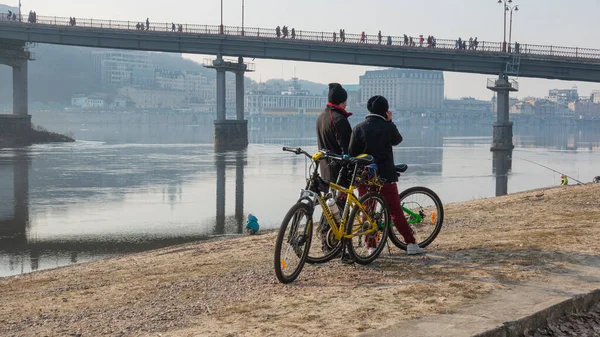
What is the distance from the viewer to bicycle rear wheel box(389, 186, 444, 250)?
9.64 m

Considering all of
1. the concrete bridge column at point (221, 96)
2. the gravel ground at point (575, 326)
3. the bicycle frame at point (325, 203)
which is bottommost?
the gravel ground at point (575, 326)

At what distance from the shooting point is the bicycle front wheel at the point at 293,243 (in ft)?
24.9

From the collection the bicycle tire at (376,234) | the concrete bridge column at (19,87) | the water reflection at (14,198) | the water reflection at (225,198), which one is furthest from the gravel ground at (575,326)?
the concrete bridge column at (19,87)

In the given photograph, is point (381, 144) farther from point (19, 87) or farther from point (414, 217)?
point (19, 87)

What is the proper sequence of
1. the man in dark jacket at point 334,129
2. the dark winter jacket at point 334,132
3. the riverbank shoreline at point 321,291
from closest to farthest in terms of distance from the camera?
the riverbank shoreline at point 321,291 → the man in dark jacket at point 334,129 → the dark winter jacket at point 334,132

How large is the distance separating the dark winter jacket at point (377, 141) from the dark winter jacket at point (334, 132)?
4.5 inches

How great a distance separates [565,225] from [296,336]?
282 inches

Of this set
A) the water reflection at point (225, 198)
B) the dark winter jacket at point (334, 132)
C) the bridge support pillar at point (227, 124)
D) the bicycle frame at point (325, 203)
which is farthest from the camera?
the bridge support pillar at point (227, 124)

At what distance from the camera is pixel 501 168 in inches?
1873

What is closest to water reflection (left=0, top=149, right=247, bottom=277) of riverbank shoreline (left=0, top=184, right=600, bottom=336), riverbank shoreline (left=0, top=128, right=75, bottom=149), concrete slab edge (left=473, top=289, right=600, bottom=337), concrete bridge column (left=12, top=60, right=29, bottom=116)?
riverbank shoreline (left=0, top=184, right=600, bottom=336)

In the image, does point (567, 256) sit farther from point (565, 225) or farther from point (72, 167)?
point (72, 167)

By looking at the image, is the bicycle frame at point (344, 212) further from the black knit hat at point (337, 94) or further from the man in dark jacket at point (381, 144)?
the black knit hat at point (337, 94)

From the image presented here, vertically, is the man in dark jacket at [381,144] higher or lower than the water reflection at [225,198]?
higher

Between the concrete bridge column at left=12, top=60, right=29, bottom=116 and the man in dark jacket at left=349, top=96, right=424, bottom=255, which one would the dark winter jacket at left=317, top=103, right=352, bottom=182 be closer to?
the man in dark jacket at left=349, top=96, right=424, bottom=255
